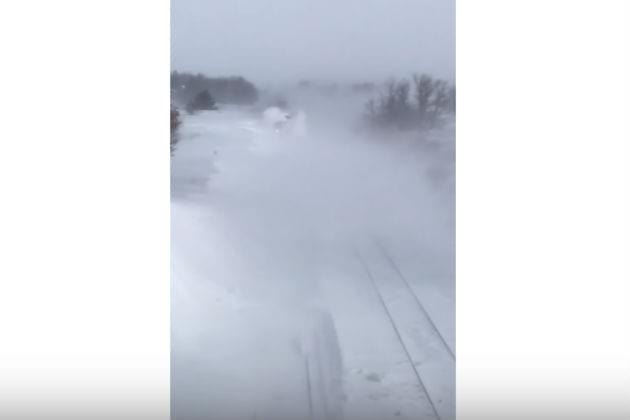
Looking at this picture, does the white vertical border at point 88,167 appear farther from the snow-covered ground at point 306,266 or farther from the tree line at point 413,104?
the tree line at point 413,104

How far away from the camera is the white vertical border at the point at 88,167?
4.82 m

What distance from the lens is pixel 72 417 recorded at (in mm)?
4922

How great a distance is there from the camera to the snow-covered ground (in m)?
4.59

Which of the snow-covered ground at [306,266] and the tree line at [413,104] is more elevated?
the tree line at [413,104]

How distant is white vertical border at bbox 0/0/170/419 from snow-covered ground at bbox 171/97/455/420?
285 millimetres

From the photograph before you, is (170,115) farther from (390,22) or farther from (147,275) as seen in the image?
(390,22)

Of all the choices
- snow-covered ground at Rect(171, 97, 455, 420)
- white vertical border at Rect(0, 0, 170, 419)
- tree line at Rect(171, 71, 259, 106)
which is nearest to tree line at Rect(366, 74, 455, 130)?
snow-covered ground at Rect(171, 97, 455, 420)
